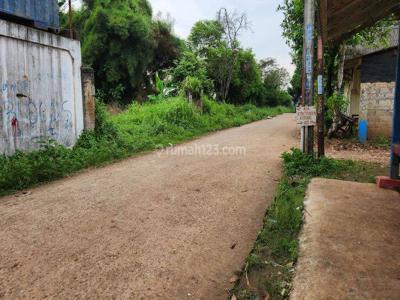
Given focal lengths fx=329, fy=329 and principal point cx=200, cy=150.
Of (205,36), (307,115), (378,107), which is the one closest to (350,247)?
(307,115)

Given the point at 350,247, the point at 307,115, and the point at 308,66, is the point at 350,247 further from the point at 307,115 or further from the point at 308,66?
the point at 308,66

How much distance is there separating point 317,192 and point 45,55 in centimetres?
676

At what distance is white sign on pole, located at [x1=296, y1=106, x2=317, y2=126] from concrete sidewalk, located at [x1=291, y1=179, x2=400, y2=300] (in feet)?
8.02

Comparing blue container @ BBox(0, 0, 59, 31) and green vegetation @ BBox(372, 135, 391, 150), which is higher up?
blue container @ BBox(0, 0, 59, 31)

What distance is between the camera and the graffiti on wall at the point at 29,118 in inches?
269

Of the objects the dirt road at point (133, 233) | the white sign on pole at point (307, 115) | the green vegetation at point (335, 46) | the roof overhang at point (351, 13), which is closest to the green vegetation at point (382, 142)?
the green vegetation at point (335, 46)

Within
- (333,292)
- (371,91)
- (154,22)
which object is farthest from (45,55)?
(154,22)

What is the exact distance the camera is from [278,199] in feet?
16.1

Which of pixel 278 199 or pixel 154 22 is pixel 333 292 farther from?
pixel 154 22

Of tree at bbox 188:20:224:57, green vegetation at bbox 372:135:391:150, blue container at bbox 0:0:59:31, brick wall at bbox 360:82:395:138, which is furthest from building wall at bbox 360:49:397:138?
tree at bbox 188:20:224:57

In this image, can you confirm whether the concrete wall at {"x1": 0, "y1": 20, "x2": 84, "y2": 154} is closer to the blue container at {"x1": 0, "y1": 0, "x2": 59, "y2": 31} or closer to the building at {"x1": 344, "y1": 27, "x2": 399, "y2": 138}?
the blue container at {"x1": 0, "y1": 0, "x2": 59, "y2": 31}

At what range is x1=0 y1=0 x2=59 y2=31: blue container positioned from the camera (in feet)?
23.6

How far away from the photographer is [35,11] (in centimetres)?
780

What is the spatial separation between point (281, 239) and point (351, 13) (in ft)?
12.1
